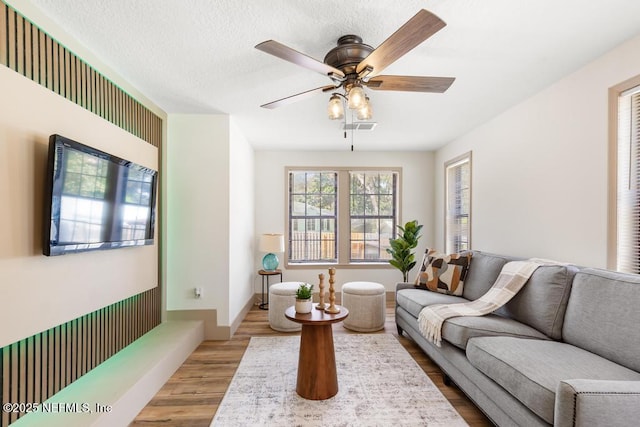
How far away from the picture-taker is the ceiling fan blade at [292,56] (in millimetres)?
1493

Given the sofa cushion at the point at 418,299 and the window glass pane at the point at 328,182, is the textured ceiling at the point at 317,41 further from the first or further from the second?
the window glass pane at the point at 328,182

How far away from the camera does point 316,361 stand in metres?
2.21

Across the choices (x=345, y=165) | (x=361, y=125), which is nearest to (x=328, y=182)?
(x=345, y=165)

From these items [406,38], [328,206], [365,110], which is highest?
[406,38]

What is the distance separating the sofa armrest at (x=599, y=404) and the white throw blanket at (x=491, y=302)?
110cm

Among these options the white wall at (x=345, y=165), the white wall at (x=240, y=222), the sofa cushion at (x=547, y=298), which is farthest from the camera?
the white wall at (x=345, y=165)

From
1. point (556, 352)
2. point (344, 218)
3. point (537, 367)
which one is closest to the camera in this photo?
point (537, 367)

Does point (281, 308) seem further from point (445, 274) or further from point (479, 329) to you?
point (479, 329)

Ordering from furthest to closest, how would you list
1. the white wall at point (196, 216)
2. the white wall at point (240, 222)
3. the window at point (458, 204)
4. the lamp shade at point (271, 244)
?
the lamp shade at point (271, 244)
the window at point (458, 204)
the white wall at point (240, 222)
the white wall at point (196, 216)

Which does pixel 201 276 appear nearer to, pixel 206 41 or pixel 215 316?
pixel 215 316

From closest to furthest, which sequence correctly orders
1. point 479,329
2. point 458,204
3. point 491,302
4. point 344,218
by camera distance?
point 479,329, point 491,302, point 458,204, point 344,218

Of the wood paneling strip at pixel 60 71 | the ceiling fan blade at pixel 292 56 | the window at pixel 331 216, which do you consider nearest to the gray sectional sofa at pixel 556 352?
the ceiling fan blade at pixel 292 56

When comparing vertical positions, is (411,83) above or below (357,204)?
above

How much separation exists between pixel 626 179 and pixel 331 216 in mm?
3684
